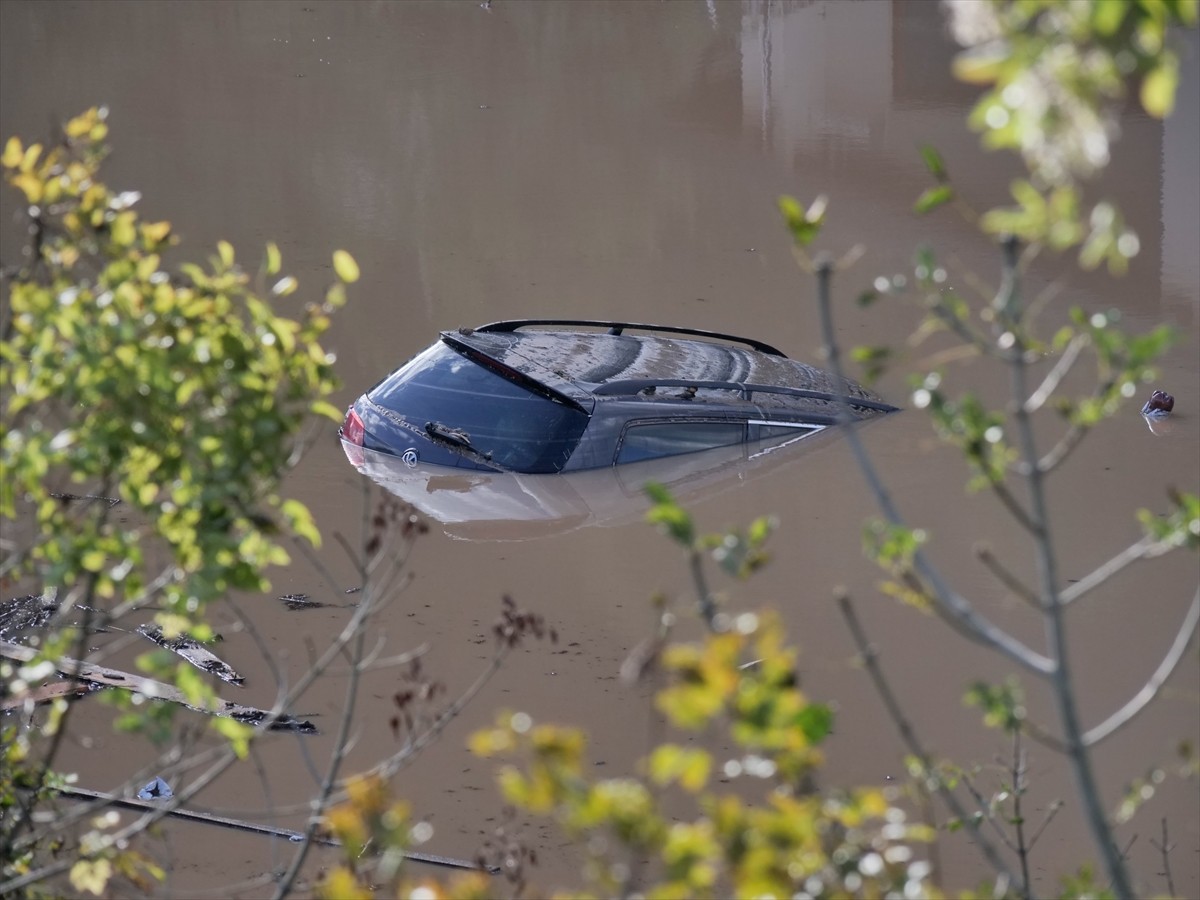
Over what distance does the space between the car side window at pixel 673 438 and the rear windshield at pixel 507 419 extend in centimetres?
35

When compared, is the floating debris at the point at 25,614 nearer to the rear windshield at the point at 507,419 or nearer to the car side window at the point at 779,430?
the rear windshield at the point at 507,419

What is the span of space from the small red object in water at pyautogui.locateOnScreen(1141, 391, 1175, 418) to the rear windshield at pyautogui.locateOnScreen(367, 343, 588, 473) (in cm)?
447

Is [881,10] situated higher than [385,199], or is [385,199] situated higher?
[881,10]

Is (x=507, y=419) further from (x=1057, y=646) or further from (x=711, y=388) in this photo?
(x=1057, y=646)

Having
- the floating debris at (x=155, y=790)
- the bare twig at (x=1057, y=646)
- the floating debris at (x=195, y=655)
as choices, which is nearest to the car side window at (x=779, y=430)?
the floating debris at (x=195, y=655)

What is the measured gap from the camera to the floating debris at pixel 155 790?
5.90m

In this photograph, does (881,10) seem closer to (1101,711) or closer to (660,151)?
(660,151)

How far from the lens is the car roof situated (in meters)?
9.38

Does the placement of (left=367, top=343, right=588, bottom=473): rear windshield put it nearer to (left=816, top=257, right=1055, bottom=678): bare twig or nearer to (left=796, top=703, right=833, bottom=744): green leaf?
(left=816, top=257, right=1055, bottom=678): bare twig

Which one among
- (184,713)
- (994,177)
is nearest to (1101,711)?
(184,713)

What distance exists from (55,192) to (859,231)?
1394 centimetres

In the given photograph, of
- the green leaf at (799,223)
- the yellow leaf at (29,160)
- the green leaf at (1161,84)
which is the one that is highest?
the green leaf at (1161,84)

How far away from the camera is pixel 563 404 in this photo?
925 cm

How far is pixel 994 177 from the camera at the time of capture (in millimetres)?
18188
